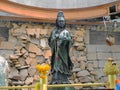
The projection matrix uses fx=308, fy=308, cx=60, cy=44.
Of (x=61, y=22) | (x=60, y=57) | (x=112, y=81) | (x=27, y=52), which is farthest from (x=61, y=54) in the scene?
(x=27, y=52)

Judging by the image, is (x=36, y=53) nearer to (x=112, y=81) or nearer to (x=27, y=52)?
(x=27, y=52)

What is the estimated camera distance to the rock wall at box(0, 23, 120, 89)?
754cm

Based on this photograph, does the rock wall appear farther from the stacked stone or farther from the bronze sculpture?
the bronze sculpture

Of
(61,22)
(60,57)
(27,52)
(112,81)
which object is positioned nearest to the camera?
(112,81)

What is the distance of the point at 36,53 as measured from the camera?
25.6ft

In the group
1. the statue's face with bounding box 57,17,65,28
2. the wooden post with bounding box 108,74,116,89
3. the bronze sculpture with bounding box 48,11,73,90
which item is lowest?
the wooden post with bounding box 108,74,116,89

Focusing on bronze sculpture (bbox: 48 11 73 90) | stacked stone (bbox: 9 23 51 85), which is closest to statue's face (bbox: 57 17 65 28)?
bronze sculpture (bbox: 48 11 73 90)

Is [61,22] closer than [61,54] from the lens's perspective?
No

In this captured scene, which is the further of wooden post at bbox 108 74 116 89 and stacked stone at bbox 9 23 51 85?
stacked stone at bbox 9 23 51 85

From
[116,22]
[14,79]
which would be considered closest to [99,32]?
[116,22]

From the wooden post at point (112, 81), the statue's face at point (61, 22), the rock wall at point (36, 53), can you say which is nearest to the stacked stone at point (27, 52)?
the rock wall at point (36, 53)

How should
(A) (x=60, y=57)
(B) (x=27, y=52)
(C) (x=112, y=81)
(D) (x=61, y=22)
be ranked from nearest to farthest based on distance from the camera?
1. (C) (x=112, y=81)
2. (A) (x=60, y=57)
3. (D) (x=61, y=22)
4. (B) (x=27, y=52)

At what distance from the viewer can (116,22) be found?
27.2ft

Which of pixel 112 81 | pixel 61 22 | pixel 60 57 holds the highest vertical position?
pixel 61 22
